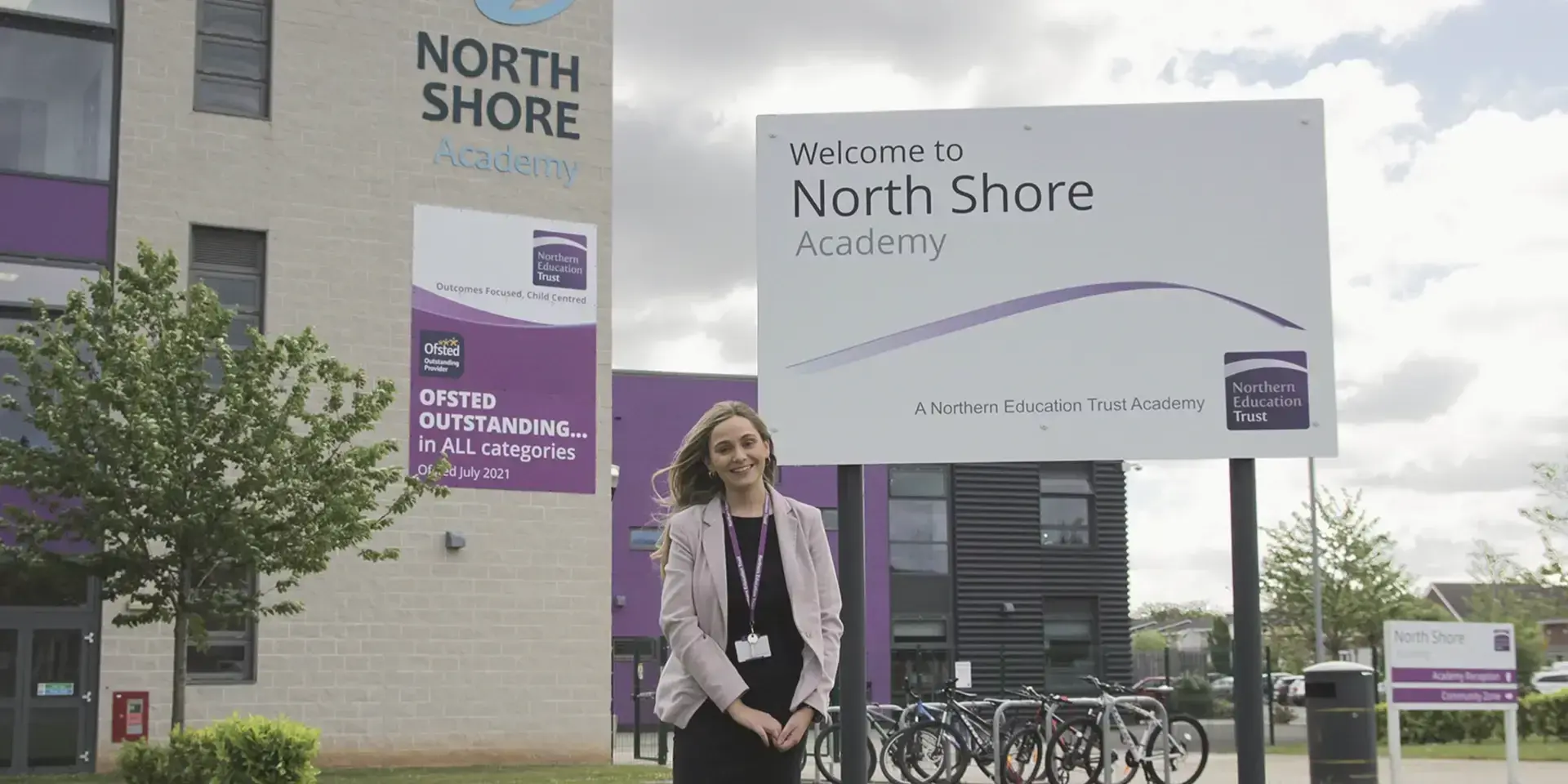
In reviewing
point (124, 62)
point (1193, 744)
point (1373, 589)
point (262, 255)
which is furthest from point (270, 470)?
point (1373, 589)

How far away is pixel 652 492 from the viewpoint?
1455 inches

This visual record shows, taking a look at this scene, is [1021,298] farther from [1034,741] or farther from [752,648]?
[1034,741]

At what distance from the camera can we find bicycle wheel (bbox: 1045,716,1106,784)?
51.1 feet

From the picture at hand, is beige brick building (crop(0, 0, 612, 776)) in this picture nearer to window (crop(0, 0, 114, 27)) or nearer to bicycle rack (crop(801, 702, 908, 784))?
window (crop(0, 0, 114, 27))

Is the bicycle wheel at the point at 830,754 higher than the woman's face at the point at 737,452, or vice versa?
the woman's face at the point at 737,452

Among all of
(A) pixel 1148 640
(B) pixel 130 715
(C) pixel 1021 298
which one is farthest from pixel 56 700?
(A) pixel 1148 640

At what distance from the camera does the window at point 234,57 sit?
70.6ft

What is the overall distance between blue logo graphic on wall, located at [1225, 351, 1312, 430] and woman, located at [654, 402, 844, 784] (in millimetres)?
3086

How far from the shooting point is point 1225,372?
272 inches

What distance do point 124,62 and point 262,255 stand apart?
2.90m

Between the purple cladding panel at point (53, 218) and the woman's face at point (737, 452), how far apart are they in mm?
17989

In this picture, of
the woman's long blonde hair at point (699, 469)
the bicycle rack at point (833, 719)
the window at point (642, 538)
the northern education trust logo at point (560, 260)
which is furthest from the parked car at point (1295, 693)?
the woman's long blonde hair at point (699, 469)

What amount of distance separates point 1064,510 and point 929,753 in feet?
76.2

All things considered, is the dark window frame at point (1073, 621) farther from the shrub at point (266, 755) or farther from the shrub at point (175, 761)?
the shrub at point (266, 755)
